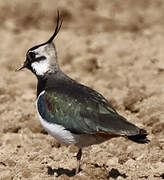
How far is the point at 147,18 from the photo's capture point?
14789 millimetres

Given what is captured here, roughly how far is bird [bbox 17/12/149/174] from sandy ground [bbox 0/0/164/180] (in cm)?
54

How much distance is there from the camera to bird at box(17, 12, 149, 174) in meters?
6.50

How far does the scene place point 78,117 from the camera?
6750 millimetres

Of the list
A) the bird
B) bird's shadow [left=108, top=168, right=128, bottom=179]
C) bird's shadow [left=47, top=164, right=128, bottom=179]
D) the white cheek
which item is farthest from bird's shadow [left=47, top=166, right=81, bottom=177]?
the white cheek

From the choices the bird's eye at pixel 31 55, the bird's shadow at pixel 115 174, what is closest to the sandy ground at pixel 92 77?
the bird's shadow at pixel 115 174

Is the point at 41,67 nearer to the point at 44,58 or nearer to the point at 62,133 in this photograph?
the point at 44,58

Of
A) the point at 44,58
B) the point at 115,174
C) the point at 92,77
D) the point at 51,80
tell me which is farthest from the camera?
the point at 92,77

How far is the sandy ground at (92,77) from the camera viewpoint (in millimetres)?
7578

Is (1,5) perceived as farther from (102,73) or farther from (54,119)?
(54,119)

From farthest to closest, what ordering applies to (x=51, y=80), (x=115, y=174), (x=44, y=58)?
(x=44, y=58)
(x=51, y=80)
(x=115, y=174)

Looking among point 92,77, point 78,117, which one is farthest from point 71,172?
point 92,77

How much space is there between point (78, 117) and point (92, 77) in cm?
462

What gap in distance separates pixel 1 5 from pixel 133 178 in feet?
29.3

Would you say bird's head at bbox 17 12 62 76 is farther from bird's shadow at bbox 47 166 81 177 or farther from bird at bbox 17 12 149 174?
bird's shadow at bbox 47 166 81 177
